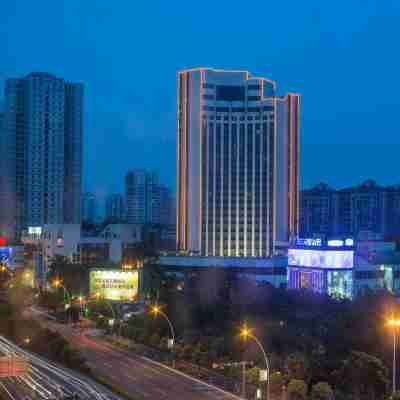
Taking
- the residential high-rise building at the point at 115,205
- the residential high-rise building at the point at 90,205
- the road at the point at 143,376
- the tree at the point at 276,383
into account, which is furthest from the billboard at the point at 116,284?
the residential high-rise building at the point at 90,205

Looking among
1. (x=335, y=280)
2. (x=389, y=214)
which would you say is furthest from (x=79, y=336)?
(x=389, y=214)

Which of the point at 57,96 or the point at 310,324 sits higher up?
the point at 57,96

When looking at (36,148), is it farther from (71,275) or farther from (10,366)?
(10,366)

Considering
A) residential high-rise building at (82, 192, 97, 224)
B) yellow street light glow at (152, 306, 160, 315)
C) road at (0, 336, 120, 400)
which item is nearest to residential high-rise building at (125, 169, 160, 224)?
residential high-rise building at (82, 192, 97, 224)

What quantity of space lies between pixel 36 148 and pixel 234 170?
714 inches

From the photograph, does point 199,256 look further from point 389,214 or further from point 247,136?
point 389,214

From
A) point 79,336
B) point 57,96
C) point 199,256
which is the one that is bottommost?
point 79,336

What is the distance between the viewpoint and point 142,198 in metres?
79.1

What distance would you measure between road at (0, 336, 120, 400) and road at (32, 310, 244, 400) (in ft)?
2.73

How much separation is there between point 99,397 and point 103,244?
29637 millimetres

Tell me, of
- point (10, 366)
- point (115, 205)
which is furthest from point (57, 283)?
point (115, 205)

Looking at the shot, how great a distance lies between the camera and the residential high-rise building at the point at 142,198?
259ft

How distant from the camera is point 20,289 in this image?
36.3 metres

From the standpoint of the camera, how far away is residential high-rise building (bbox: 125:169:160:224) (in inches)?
3105
